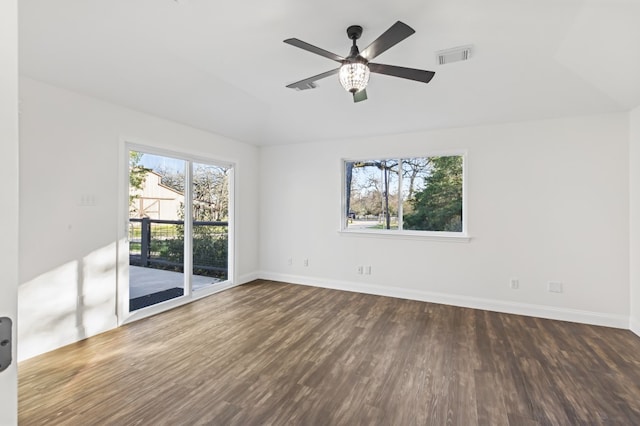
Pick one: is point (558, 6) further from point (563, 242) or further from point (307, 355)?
point (307, 355)

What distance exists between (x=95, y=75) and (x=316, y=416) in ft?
11.6

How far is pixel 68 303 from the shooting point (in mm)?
2977

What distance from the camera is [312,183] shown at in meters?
5.26

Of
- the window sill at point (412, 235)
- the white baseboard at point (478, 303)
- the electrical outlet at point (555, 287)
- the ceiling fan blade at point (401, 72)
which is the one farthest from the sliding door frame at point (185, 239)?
the electrical outlet at point (555, 287)

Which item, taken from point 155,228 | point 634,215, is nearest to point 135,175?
point 155,228

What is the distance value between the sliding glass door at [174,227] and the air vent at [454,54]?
3451 mm

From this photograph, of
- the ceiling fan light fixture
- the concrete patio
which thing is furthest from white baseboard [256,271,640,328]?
the ceiling fan light fixture

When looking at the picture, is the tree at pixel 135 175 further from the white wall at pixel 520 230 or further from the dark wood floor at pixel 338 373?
the white wall at pixel 520 230

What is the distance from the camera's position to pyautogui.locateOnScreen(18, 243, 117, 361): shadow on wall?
8.86ft

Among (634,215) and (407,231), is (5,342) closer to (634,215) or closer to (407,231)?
(407,231)

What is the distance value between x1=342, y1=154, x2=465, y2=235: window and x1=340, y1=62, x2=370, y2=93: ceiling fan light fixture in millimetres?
2720

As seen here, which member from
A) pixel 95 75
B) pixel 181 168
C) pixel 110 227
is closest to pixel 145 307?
pixel 110 227

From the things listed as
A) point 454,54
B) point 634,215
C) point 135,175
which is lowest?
point 634,215

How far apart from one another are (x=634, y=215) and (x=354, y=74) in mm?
3676
